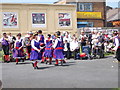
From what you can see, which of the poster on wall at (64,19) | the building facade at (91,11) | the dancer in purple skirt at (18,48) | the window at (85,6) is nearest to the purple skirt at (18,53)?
the dancer in purple skirt at (18,48)

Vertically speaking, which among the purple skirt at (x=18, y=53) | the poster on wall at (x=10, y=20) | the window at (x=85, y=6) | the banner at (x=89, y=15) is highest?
the window at (x=85, y=6)

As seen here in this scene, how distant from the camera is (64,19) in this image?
136 feet

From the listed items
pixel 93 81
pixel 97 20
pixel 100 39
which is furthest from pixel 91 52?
pixel 97 20

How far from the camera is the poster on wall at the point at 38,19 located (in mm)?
40094

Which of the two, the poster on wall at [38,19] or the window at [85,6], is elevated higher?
the window at [85,6]

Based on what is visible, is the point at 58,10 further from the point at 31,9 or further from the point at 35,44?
the point at 35,44

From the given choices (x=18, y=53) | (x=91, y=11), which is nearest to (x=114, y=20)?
(x=91, y=11)

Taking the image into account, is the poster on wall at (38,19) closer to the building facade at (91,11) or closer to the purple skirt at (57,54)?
the building facade at (91,11)

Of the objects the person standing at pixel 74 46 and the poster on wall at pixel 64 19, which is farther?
the poster on wall at pixel 64 19

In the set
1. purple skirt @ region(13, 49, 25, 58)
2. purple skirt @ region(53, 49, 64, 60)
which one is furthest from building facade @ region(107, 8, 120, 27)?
purple skirt @ region(53, 49, 64, 60)

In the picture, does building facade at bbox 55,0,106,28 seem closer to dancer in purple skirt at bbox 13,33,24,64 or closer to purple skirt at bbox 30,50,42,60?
dancer in purple skirt at bbox 13,33,24,64

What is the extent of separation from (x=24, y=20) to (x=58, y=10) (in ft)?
17.7

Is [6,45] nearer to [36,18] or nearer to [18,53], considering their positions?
[18,53]

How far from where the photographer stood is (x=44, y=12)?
40.6 meters
